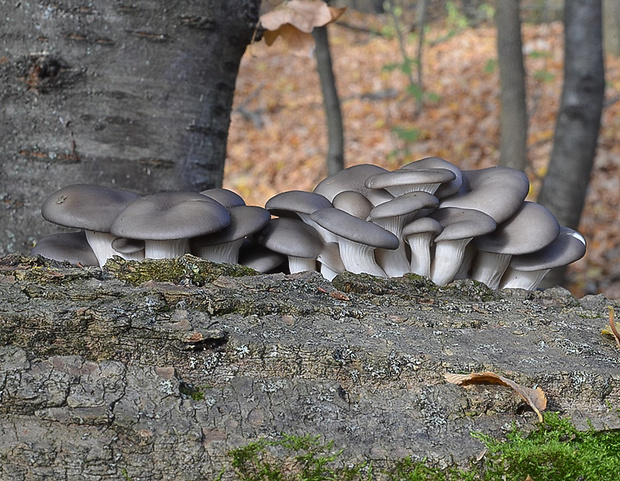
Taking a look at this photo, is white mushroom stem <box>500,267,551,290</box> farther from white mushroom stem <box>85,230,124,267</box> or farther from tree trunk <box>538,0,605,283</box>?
tree trunk <box>538,0,605,283</box>

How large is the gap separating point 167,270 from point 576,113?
17.0 ft

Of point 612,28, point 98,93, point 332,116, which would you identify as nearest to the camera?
point 98,93

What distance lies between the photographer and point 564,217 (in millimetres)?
6297

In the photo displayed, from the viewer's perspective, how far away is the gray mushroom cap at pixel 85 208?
240 cm

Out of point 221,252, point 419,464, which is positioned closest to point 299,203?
point 221,252

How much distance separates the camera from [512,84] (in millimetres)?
7117

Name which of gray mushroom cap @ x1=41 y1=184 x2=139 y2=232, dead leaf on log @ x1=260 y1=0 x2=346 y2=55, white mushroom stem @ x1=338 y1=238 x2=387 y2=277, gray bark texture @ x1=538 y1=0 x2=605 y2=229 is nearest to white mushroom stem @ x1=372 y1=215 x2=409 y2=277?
white mushroom stem @ x1=338 y1=238 x2=387 y2=277

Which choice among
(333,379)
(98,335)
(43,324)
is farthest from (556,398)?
(43,324)

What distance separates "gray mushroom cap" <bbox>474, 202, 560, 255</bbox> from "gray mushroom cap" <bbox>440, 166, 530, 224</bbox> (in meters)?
0.06

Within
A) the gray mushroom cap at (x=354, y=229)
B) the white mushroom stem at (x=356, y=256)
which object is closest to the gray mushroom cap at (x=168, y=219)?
the gray mushroom cap at (x=354, y=229)

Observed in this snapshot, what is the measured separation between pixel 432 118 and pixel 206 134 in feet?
31.5

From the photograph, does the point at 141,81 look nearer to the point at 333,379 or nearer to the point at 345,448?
the point at 333,379

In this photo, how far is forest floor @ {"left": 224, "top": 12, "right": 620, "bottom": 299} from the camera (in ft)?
31.7

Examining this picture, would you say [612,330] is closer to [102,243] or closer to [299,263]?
[299,263]
